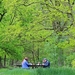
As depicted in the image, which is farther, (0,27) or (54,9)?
(0,27)

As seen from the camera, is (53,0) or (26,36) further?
(26,36)

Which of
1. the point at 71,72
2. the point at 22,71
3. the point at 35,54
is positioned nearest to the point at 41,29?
the point at 22,71

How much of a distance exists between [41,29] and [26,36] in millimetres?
1256

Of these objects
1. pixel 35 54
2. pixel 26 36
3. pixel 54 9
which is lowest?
pixel 35 54

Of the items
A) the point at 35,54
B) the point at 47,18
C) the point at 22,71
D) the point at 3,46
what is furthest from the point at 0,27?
the point at 35,54

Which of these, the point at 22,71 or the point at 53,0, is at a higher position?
the point at 53,0

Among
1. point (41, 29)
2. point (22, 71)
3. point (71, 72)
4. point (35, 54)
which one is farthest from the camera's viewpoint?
point (35, 54)

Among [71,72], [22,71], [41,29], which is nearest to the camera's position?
[71,72]

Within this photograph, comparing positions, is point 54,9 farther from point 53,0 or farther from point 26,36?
point 26,36

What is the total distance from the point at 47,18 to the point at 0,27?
1362cm

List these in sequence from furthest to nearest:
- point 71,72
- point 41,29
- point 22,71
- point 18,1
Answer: point 41,29
point 18,1
point 22,71
point 71,72

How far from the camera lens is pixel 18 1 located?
1509 centimetres

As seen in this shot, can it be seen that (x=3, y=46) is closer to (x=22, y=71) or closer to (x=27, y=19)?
(x=27, y=19)

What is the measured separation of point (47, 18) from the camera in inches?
656
